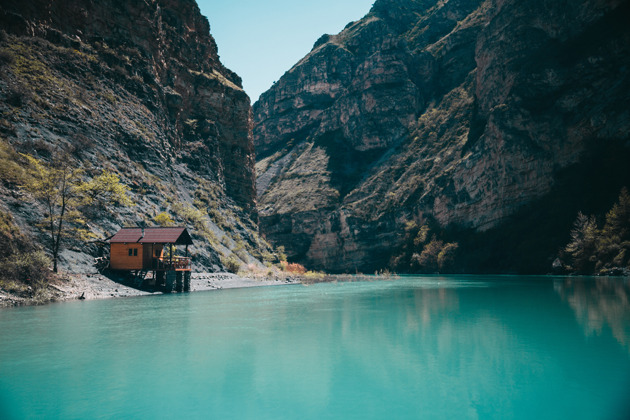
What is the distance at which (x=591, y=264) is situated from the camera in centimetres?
4678

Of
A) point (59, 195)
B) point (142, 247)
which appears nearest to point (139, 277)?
point (142, 247)

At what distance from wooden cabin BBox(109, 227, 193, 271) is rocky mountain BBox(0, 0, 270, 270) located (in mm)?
1993

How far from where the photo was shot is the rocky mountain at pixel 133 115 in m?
36.4

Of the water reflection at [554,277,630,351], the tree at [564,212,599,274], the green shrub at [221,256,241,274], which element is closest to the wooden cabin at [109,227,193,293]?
the green shrub at [221,256,241,274]

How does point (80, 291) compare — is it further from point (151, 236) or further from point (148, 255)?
point (151, 236)

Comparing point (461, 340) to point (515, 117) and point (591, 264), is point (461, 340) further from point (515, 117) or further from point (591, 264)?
point (515, 117)

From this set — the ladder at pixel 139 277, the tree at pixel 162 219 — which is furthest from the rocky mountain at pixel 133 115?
the ladder at pixel 139 277

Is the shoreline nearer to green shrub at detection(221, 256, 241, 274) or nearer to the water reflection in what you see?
green shrub at detection(221, 256, 241, 274)

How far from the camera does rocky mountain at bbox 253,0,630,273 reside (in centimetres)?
6221

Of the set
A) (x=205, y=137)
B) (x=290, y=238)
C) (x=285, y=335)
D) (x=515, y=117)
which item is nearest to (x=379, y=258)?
(x=290, y=238)

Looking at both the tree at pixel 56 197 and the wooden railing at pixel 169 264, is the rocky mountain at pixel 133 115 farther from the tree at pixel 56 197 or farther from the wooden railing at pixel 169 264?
the wooden railing at pixel 169 264

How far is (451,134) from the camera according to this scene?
334 feet

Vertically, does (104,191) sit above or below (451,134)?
below

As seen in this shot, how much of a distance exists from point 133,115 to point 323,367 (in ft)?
172
